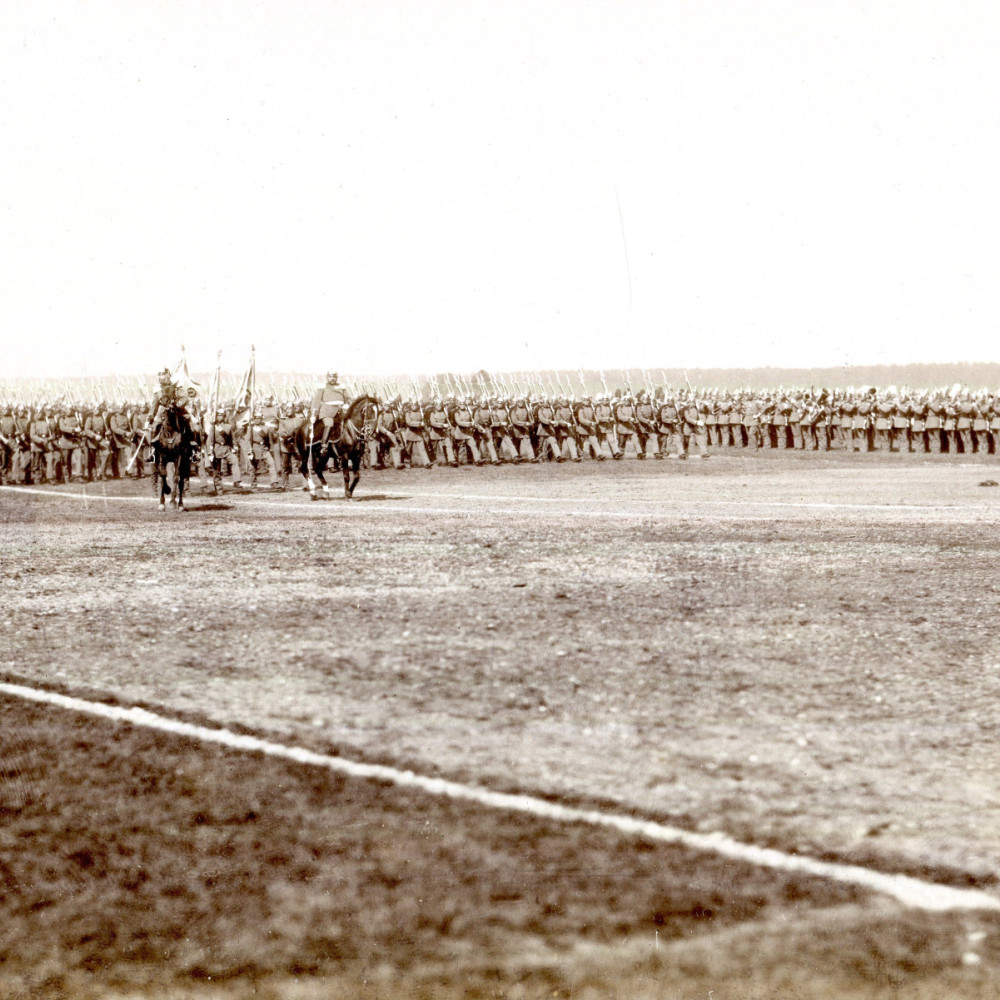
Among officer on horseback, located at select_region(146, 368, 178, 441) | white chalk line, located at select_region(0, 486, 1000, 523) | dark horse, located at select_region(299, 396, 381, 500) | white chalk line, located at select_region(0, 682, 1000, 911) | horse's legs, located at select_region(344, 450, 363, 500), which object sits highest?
officer on horseback, located at select_region(146, 368, 178, 441)

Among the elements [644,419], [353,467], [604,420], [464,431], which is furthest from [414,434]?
[353,467]

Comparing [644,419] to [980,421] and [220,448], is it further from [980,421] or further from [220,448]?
[220,448]

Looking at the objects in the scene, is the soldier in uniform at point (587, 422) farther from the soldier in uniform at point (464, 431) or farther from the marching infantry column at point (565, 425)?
the soldier in uniform at point (464, 431)

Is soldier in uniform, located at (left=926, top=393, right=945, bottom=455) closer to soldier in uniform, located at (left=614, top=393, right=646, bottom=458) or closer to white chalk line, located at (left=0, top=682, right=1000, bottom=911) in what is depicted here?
soldier in uniform, located at (left=614, top=393, right=646, bottom=458)

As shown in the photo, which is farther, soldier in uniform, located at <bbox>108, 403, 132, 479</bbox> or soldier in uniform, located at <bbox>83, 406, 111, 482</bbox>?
soldier in uniform, located at <bbox>108, 403, 132, 479</bbox>

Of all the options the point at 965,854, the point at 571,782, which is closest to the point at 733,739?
the point at 571,782

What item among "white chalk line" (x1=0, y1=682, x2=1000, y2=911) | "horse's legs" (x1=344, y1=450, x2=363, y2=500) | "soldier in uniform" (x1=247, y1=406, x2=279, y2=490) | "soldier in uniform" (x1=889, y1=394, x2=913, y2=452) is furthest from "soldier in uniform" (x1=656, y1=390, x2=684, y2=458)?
"white chalk line" (x1=0, y1=682, x2=1000, y2=911)
